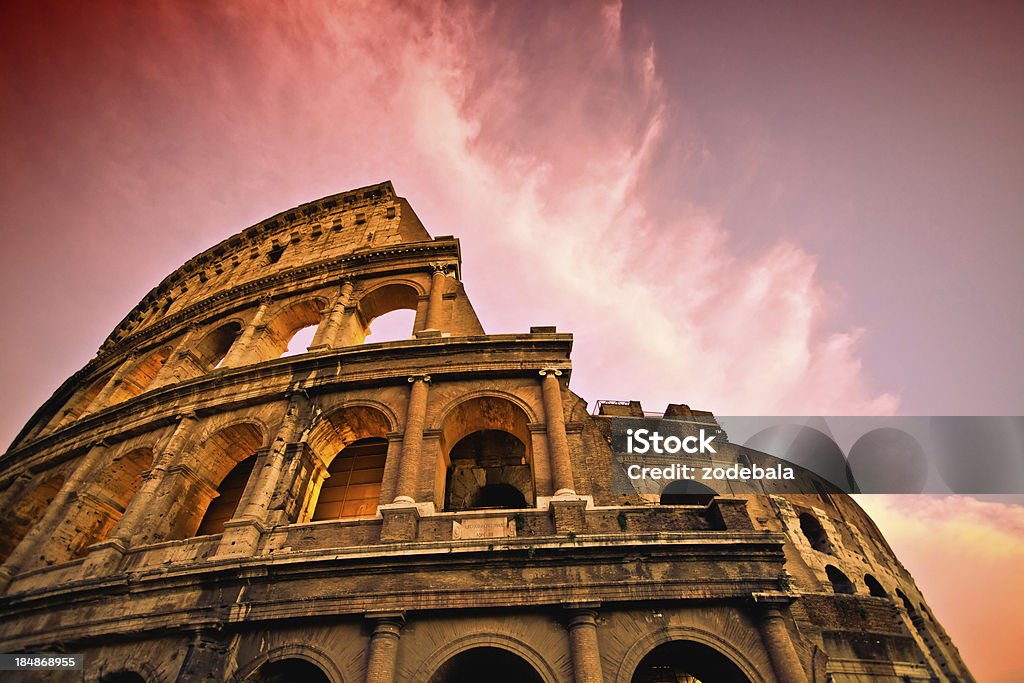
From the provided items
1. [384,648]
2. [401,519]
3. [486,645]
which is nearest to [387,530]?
[401,519]

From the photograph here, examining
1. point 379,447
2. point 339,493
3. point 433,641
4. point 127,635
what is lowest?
point 433,641

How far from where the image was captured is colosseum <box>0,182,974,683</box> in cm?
699

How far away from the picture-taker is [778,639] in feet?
22.0

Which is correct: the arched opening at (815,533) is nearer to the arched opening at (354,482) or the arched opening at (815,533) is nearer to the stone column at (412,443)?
the stone column at (412,443)

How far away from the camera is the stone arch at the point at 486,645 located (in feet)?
21.7

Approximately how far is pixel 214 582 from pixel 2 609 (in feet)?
17.0

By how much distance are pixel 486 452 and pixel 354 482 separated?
309cm

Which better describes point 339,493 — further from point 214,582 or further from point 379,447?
point 214,582

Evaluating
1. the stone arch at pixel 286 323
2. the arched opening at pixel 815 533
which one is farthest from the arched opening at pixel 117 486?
the arched opening at pixel 815 533

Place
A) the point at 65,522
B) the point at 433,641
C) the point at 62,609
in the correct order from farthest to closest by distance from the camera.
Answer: the point at 65,522
the point at 62,609
the point at 433,641

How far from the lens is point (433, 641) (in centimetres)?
693

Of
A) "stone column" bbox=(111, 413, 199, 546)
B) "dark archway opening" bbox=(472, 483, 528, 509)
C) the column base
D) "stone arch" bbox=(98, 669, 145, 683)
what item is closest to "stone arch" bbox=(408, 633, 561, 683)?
the column base

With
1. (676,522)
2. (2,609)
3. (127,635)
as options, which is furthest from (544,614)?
(2,609)

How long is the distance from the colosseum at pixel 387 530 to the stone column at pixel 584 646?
0.03 m
